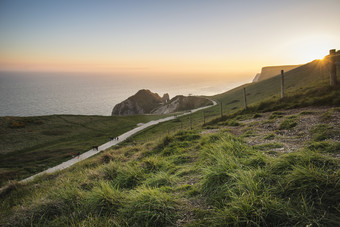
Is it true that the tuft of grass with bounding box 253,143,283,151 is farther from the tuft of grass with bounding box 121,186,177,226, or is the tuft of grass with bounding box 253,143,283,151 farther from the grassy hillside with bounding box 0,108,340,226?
the tuft of grass with bounding box 121,186,177,226

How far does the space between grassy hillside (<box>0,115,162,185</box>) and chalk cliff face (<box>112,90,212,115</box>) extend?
2850 cm

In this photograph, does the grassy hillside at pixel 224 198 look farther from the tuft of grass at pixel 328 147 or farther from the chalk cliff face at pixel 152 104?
the chalk cliff face at pixel 152 104

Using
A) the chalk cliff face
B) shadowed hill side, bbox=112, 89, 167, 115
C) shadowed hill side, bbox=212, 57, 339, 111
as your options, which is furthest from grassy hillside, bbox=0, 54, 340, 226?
shadowed hill side, bbox=112, 89, 167, 115

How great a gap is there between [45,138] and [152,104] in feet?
237

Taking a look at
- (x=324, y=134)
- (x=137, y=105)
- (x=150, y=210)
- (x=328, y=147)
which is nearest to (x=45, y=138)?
(x=150, y=210)

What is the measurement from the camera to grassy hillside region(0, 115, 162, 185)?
31125mm

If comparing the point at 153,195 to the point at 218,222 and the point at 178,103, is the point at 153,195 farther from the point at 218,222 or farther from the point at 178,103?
the point at 178,103

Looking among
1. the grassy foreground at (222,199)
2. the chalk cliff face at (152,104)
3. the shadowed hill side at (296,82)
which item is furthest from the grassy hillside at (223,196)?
the chalk cliff face at (152,104)

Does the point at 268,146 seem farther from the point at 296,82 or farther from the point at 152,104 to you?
the point at 152,104

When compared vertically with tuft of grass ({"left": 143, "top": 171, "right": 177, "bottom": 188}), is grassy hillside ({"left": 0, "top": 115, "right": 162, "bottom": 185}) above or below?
below

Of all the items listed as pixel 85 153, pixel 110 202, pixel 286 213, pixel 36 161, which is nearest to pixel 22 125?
pixel 36 161

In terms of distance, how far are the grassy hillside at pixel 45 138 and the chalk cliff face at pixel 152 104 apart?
93.5 ft

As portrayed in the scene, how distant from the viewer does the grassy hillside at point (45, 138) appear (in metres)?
31.1

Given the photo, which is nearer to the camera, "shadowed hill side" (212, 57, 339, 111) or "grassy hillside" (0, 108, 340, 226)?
"grassy hillside" (0, 108, 340, 226)
